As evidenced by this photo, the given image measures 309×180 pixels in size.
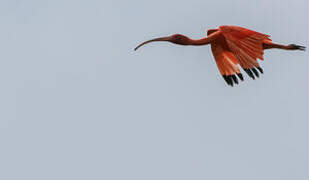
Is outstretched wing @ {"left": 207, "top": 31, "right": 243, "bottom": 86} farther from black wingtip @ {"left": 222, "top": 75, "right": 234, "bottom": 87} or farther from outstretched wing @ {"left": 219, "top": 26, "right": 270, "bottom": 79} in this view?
outstretched wing @ {"left": 219, "top": 26, "right": 270, "bottom": 79}

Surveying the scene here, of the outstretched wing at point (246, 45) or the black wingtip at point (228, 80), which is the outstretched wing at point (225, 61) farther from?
the outstretched wing at point (246, 45)

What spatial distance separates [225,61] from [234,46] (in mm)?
2077

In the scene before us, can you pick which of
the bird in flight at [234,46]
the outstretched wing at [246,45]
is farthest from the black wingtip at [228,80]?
the outstretched wing at [246,45]

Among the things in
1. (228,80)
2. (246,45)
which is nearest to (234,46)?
(246,45)

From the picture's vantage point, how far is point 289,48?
162 ft

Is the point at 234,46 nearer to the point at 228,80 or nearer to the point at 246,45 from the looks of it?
the point at 246,45

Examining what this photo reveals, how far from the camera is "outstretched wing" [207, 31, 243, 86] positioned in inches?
1897

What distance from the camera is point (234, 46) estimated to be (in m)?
46.7

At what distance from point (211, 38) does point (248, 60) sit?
8.25ft

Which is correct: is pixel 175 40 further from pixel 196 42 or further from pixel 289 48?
pixel 289 48

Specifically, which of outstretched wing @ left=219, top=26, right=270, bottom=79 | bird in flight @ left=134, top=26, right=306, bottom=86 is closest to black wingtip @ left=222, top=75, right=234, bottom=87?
bird in flight @ left=134, top=26, right=306, bottom=86

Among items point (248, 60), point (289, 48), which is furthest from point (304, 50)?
→ point (248, 60)

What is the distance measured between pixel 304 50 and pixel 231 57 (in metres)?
2.93

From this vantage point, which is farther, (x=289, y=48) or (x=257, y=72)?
(x=289, y=48)
